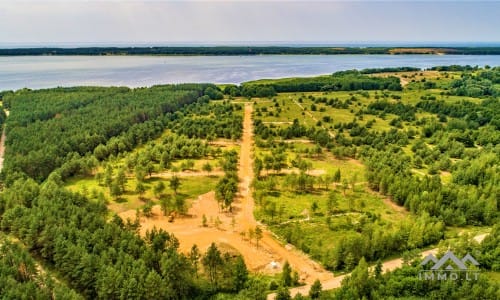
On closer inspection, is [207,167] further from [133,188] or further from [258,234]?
[258,234]

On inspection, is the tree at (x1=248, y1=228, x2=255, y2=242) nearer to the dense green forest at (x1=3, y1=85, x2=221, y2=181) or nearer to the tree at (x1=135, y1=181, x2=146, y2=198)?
the tree at (x1=135, y1=181, x2=146, y2=198)

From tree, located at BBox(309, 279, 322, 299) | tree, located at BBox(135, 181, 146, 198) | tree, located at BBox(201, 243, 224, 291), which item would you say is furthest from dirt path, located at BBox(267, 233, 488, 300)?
tree, located at BBox(135, 181, 146, 198)

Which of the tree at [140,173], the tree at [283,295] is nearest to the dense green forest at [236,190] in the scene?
the tree at [283,295]

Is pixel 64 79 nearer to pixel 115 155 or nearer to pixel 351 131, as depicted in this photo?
pixel 115 155

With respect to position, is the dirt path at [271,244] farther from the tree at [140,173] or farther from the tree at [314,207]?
the tree at [140,173]

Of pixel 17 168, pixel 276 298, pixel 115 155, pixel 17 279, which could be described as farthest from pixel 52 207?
pixel 115 155

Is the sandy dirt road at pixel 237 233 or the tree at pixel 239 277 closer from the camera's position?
the tree at pixel 239 277
